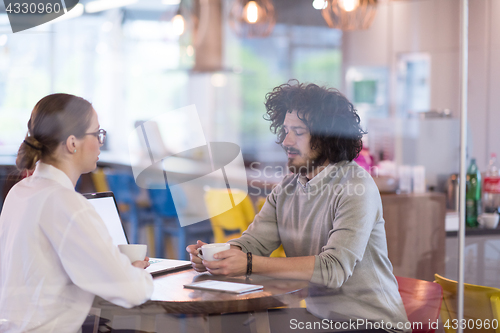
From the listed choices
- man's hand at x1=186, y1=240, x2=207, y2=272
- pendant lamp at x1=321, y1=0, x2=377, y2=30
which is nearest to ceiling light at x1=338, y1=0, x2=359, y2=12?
pendant lamp at x1=321, y1=0, x2=377, y2=30

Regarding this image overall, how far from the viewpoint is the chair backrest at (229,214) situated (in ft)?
5.81

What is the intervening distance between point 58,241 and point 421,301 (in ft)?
4.14

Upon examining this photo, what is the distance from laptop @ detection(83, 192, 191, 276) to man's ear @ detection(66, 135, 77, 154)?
0.59 feet

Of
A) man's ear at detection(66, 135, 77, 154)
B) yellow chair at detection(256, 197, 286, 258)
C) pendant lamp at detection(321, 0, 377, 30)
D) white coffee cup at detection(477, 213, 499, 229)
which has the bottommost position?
white coffee cup at detection(477, 213, 499, 229)

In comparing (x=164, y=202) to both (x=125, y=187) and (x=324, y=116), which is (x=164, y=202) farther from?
(x=324, y=116)

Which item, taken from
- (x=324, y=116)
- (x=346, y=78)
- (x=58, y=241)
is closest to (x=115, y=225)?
(x=58, y=241)

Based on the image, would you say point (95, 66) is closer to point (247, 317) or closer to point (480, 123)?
point (247, 317)

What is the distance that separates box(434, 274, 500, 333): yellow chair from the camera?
1.79 m

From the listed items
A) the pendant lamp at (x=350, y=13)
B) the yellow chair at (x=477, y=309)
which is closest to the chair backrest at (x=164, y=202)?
the yellow chair at (x=477, y=309)

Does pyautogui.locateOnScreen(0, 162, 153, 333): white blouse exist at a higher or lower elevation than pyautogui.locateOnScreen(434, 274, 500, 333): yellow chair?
higher

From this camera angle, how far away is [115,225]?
144cm

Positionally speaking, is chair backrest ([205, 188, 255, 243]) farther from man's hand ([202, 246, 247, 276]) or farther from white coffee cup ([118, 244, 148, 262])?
white coffee cup ([118, 244, 148, 262])

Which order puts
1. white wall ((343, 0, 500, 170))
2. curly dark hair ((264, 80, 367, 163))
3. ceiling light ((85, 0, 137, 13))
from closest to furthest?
curly dark hair ((264, 80, 367, 163))
white wall ((343, 0, 500, 170))
ceiling light ((85, 0, 137, 13))

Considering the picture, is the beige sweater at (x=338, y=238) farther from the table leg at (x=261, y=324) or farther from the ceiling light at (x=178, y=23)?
the ceiling light at (x=178, y=23)
